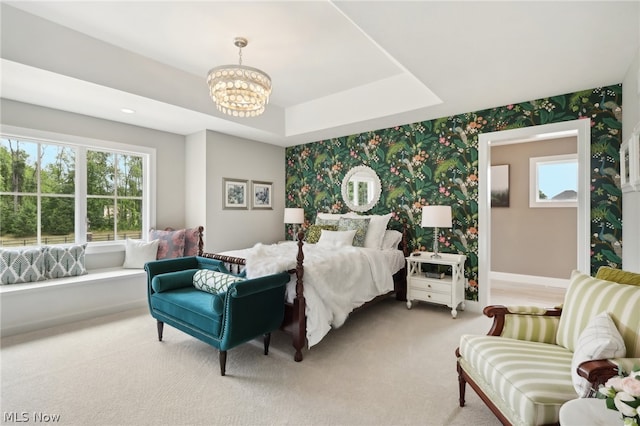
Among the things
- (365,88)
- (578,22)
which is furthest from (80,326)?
(578,22)

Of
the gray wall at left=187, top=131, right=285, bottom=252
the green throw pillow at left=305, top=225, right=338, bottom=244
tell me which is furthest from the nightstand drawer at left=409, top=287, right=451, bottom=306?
the gray wall at left=187, top=131, right=285, bottom=252

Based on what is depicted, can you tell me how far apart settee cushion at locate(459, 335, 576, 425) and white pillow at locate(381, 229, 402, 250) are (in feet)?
7.77

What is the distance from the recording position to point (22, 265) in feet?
10.9

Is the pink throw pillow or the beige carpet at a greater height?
the pink throw pillow

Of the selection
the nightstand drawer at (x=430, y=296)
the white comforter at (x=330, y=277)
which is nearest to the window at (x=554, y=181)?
the nightstand drawer at (x=430, y=296)

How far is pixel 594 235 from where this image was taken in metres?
3.20

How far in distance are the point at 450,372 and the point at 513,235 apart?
159 inches

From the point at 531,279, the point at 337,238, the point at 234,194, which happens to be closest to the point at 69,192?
the point at 234,194

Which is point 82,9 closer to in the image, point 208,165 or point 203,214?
point 208,165

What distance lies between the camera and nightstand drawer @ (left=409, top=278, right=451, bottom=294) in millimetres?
3748

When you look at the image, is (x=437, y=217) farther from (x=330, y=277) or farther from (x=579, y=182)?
(x=330, y=277)

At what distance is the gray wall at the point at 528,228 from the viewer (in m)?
5.06

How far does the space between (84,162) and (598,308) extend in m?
5.22

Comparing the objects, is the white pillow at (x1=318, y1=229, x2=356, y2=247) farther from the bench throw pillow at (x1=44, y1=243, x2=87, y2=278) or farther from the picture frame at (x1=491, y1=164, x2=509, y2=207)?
the picture frame at (x1=491, y1=164, x2=509, y2=207)
